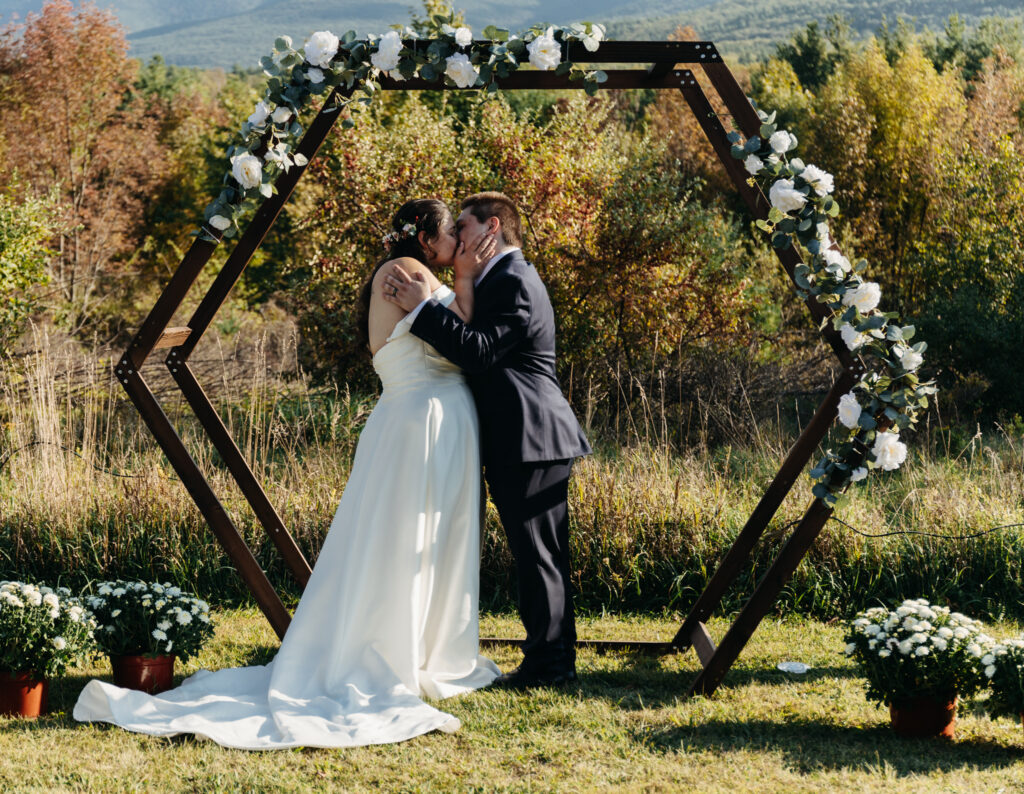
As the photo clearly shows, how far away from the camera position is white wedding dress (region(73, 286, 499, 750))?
3.55 m

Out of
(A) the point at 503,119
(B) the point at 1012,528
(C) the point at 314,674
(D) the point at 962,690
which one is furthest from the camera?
(A) the point at 503,119

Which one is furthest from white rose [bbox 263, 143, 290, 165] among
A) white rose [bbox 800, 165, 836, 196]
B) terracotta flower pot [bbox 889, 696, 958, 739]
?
terracotta flower pot [bbox 889, 696, 958, 739]

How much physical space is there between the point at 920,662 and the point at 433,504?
70.4 inches

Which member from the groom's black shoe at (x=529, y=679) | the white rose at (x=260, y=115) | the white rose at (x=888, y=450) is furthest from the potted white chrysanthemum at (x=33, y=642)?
the white rose at (x=888, y=450)

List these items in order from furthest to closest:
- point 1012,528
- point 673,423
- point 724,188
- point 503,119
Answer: point 724,188
point 503,119
point 673,423
point 1012,528

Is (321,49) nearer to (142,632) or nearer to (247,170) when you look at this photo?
(247,170)

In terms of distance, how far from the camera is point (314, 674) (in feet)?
12.1

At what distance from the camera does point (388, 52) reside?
3641mm

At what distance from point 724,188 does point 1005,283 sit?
7002mm

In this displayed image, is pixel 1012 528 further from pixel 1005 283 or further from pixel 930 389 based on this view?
pixel 1005 283

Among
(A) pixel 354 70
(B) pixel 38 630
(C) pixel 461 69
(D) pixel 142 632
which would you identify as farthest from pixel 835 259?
(B) pixel 38 630

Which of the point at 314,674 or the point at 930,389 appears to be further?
the point at 314,674

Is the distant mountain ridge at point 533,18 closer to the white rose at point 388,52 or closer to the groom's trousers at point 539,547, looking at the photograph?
the white rose at point 388,52

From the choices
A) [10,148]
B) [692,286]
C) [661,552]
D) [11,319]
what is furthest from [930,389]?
[10,148]
